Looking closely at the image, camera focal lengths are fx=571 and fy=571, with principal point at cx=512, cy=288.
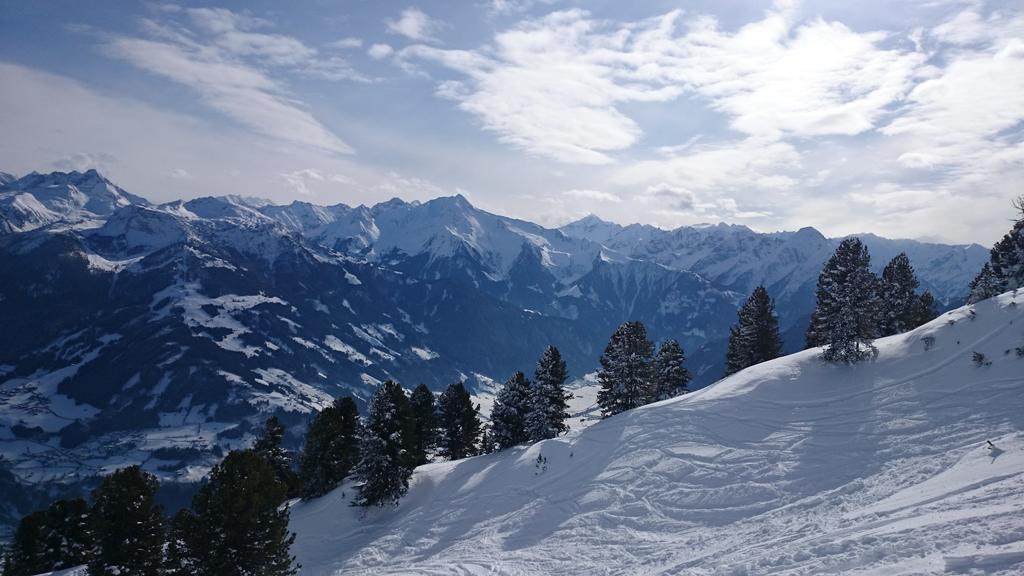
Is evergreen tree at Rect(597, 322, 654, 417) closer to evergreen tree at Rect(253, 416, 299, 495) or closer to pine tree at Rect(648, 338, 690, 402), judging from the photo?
pine tree at Rect(648, 338, 690, 402)

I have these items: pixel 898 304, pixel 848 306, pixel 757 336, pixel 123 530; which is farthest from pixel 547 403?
pixel 898 304

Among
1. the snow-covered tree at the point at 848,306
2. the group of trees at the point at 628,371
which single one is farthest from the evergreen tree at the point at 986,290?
the group of trees at the point at 628,371

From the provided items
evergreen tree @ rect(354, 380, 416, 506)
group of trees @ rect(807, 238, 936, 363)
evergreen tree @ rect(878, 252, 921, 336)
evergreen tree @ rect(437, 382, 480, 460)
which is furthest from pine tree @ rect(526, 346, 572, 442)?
evergreen tree @ rect(878, 252, 921, 336)

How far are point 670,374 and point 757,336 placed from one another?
1089cm

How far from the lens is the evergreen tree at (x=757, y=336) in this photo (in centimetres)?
6575

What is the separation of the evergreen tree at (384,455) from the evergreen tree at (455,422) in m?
16.6

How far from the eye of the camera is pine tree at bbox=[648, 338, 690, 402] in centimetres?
6881

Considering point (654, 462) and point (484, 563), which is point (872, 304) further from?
point (484, 563)

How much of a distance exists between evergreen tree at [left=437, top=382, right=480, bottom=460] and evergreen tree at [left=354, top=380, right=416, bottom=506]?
16.6 m

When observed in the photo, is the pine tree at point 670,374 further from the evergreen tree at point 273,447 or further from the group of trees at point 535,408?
the evergreen tree at point 273,447

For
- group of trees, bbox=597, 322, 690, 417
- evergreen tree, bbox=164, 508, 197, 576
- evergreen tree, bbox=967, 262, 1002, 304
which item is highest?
evergreen tree, bbox=967, 262, 1002, 304

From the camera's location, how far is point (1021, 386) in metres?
33.2

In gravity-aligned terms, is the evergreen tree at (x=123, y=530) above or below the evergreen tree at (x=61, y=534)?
above

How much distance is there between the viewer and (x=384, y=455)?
154 feet
